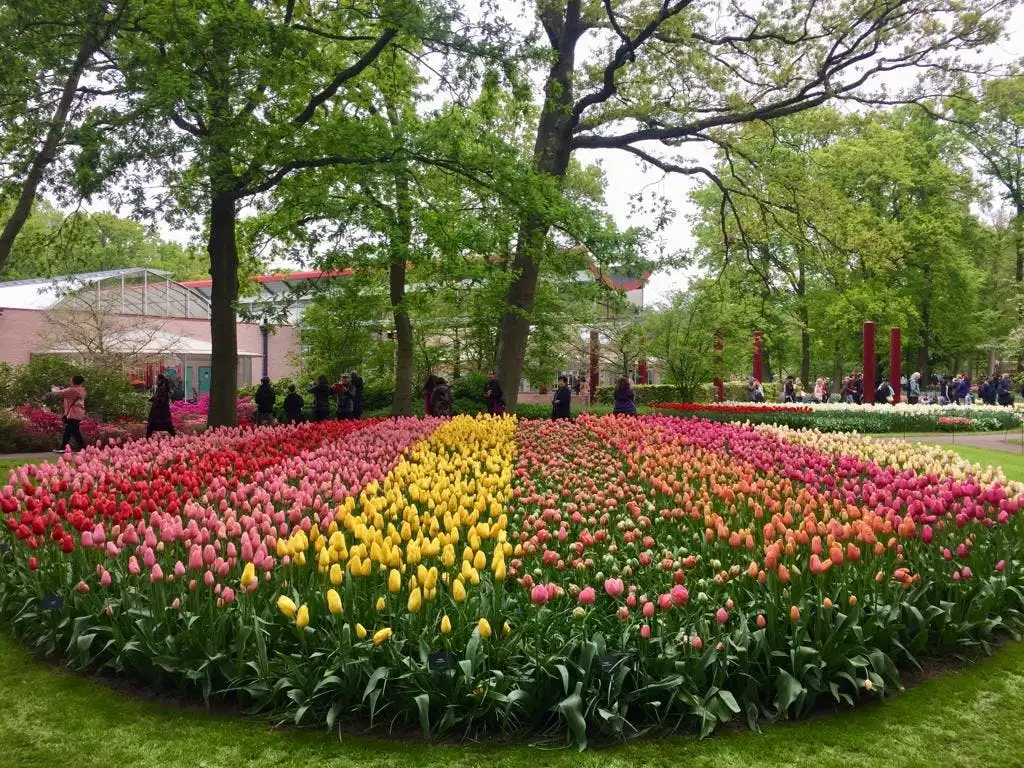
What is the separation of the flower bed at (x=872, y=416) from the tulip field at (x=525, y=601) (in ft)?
47.3

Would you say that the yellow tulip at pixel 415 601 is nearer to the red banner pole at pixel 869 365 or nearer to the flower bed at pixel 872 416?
the flower bed at pixel 872 416

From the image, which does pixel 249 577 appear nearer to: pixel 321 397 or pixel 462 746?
pixel 462 746

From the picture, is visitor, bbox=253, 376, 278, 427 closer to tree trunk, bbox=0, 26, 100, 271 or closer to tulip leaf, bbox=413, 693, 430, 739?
tree trunk, bbox=0, 26, 100, 271

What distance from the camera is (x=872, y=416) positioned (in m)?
21.6

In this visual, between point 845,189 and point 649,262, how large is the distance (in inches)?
1087

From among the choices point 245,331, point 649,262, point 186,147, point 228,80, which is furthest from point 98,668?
point 245,331

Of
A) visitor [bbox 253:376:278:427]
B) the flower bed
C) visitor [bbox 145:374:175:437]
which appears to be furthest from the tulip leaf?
the flower bed

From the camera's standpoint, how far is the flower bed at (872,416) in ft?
67.7

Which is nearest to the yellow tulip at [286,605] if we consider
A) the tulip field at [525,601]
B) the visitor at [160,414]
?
the tulip field at [525,601]

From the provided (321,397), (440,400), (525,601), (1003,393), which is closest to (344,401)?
(321,397)

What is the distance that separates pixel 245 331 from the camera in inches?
1540

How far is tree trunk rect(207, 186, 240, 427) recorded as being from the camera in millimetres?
14891

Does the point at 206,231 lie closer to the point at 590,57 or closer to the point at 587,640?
the point at 590,57

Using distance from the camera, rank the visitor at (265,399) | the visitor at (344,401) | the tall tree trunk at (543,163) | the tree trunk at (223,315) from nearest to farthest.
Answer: the tree trunk at (223,315) → the visitor at (344,401) → the tall tree trunk at (543,163) → the visitor at (265,399)
